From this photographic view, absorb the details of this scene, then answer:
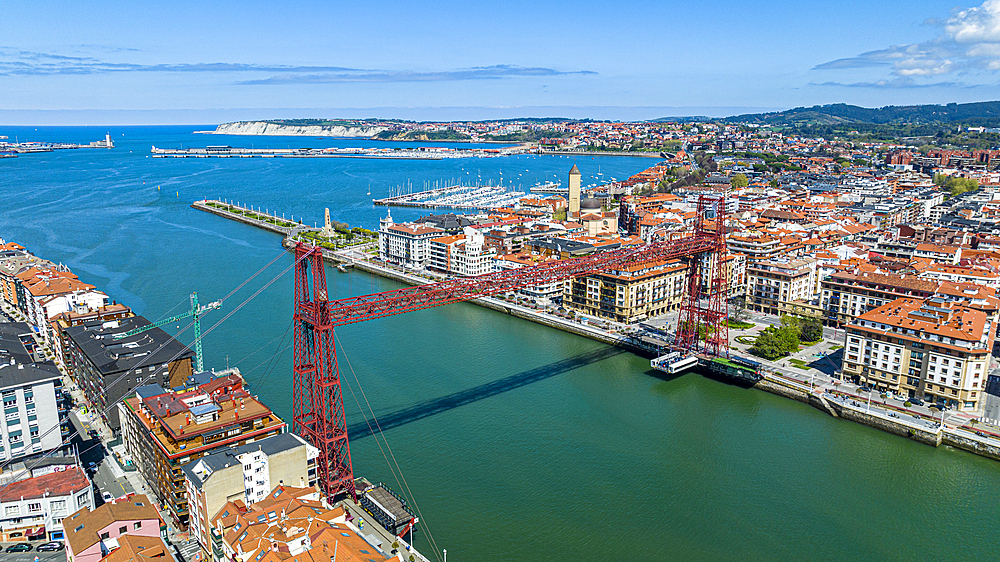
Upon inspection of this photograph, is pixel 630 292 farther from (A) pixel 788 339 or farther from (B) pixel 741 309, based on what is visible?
(A) pixel 788 339

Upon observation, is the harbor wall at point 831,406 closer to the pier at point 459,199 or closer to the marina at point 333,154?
the pier at point 459,199

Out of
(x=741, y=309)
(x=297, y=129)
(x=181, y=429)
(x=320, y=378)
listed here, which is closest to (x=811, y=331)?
(x=741, y=309)

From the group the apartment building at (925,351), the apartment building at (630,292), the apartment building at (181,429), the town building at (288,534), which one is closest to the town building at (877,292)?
the apartment building at (925,351)

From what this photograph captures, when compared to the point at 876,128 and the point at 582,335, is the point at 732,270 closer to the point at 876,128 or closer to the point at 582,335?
the point at 582,335

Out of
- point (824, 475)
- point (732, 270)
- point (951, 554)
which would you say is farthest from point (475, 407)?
point (732, 270)

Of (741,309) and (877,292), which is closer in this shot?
(877,292)
